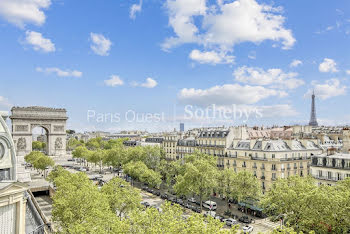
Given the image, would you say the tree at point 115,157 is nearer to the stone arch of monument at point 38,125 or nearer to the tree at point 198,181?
the tree at point 198,181

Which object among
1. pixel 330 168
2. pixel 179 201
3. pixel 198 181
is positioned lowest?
pixel 179 201

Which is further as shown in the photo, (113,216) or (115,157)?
(115,157)

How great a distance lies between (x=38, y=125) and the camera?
8975cm

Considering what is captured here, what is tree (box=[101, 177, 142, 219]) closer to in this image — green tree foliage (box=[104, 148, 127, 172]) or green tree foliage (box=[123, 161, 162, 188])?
green tree foliage (box=[123, 161, 162, 188])

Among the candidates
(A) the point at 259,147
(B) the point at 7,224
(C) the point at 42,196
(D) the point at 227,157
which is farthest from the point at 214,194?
(B) the point at 7,224

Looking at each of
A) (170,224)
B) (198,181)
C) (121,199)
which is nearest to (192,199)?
(198,181)

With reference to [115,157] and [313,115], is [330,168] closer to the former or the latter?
[115,157]

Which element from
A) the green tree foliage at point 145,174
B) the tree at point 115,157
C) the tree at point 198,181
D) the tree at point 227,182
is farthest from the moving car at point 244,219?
the tree at point 115,157

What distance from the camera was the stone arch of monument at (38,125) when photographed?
84625 mm

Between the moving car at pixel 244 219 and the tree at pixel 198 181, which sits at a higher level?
the tree at pixel 198 181

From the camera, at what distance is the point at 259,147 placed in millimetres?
42281

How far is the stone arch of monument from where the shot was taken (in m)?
84.6

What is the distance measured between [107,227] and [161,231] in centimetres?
623

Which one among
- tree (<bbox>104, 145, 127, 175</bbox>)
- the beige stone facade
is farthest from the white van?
tree (<bbox>104, 145, 127, 175</bbox>)
